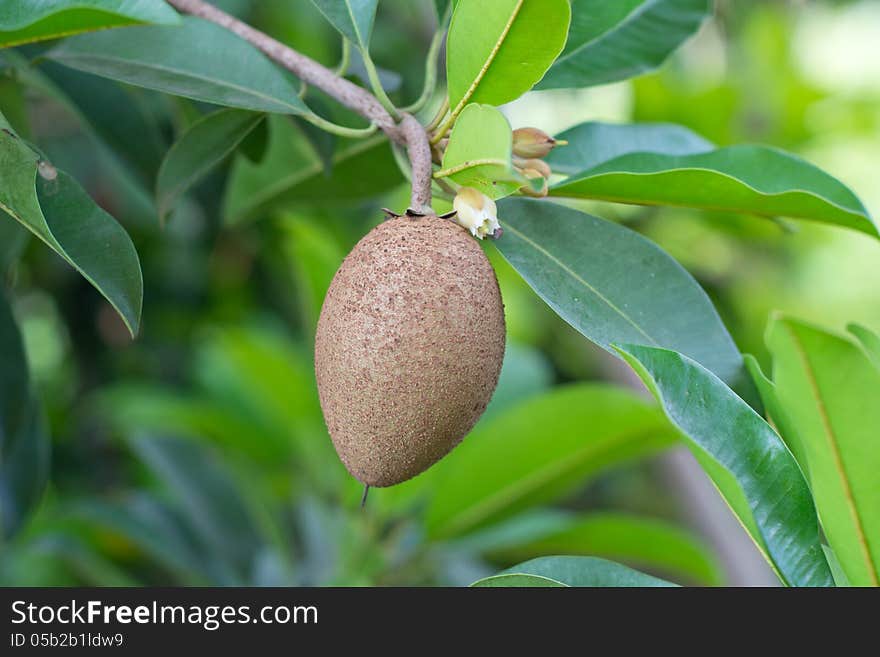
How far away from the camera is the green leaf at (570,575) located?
60cm

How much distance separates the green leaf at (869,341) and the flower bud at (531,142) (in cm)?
24

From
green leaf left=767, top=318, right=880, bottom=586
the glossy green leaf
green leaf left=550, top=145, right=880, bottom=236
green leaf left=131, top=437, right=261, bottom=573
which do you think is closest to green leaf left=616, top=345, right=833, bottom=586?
green leaf left=767, top=318, right=880, bottom=586

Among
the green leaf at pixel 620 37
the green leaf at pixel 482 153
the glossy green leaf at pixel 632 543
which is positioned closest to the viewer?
the green leaf at pixel 482 153

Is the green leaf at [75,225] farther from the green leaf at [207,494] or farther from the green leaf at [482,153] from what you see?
the green leaf at [207,494]

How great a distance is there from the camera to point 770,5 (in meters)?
2.55

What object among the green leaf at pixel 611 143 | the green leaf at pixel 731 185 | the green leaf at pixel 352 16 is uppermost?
the green leaf at pixel 611 143

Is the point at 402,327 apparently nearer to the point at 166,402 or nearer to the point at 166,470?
the point at 166,470

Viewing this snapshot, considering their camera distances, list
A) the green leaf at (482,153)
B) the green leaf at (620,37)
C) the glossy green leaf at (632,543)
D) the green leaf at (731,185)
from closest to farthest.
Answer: the green leaf at (482,153) < the green leaf at (731,185) < the green leaf at (620,37) < the glossy green leaf at (632,543)

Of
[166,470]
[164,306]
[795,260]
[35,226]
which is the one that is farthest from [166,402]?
[795,260]

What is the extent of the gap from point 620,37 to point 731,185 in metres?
0.25

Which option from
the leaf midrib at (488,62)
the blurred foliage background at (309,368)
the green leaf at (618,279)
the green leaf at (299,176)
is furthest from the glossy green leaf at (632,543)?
the leaf midrib at (488,62)

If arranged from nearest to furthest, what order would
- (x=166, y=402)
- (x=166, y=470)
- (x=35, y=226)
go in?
(x=35, y=226), (x=166, y=470), (x=166, y=402)
